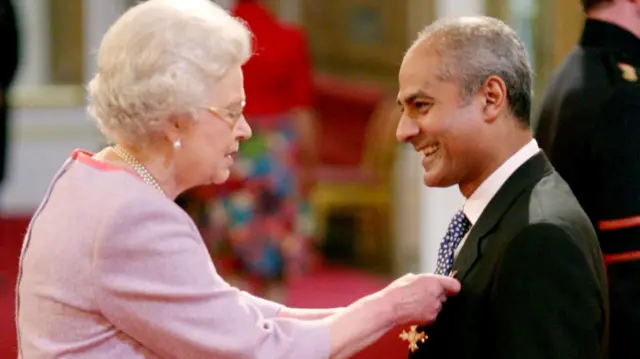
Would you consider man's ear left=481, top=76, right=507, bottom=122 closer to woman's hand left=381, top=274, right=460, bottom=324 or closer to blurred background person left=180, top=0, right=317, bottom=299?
woman's hand left=381, top=274, right=460, bottom=324

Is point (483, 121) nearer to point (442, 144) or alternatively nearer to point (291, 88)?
point (442, 144)

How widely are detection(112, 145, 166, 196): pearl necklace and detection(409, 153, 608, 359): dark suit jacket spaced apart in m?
0.53

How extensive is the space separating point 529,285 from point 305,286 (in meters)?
4.02

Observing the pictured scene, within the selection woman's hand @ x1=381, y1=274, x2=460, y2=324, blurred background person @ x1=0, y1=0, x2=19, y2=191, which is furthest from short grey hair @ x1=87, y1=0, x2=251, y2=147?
blurred background person @ x1=0, y1=0, x2=19, y2=191

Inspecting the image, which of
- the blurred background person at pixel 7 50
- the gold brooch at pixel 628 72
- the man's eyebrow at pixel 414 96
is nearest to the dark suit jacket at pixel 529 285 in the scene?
the man's eyebrow at pixel 414 96

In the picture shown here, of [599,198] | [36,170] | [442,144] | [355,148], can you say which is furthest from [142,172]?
[36,170]

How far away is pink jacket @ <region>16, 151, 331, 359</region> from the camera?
1667mm

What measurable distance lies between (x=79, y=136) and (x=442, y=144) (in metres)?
5.71

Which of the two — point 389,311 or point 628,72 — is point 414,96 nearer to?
point 389,311

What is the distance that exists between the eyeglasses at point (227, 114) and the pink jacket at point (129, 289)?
159 millimetres

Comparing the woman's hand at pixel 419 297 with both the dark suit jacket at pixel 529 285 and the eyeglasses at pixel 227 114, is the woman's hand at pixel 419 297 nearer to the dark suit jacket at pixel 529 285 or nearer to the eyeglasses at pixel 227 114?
the dark suit jacket at pixel 529 285

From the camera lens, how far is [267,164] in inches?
168

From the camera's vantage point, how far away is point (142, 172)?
1.75m

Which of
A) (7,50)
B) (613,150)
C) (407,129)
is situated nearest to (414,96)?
(407,129)
